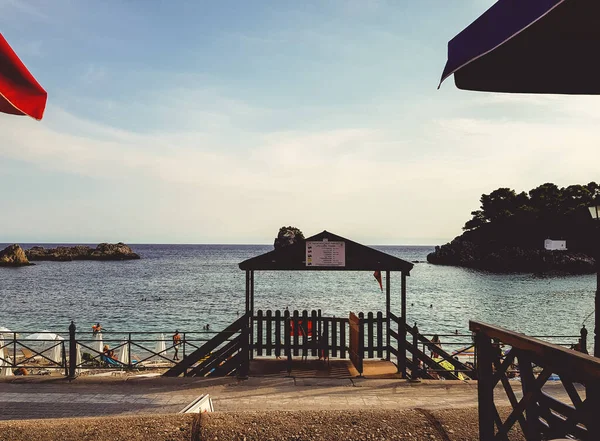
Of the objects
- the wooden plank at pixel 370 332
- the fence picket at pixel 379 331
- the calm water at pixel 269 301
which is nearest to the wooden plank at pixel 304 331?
the wooden plank at pixel 370 332

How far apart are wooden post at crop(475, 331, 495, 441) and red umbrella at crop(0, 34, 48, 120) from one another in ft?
15.4

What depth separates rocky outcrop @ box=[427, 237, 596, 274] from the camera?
359 ft

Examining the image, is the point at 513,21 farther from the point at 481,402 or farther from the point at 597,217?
the point at 597,217

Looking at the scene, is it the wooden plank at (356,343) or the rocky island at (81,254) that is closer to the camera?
the wooden plank at (356,343)

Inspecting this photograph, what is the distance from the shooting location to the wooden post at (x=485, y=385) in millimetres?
4840

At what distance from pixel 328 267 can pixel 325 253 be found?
38 centimetres

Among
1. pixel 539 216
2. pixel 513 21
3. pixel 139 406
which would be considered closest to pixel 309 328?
pixel 139 406

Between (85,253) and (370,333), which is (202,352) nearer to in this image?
(370,333)

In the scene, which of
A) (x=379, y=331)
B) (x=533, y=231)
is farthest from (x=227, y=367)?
(x=533, y=231)

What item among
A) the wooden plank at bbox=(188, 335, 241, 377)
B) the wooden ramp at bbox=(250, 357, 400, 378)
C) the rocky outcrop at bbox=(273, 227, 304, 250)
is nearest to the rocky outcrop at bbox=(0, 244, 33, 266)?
the rocky outcrop at bbox=(273, 227, 304, 250)

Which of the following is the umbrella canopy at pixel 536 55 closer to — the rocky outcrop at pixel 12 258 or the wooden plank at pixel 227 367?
the wooden plank at pixel 227 367

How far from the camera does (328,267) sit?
41.3 ft

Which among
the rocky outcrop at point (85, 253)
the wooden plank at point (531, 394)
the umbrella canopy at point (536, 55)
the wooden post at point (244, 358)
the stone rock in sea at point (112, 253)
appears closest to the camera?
the umbrella canopy at point (536, 55)

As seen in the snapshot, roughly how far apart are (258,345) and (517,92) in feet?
34.5
